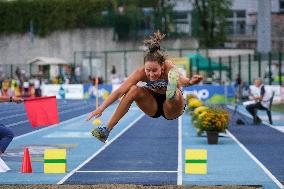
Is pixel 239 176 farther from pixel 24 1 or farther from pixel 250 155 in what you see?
Answer: pixel 24 1

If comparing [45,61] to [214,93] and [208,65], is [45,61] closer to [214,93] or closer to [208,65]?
[208,65]

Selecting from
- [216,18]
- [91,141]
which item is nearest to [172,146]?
[91,141]

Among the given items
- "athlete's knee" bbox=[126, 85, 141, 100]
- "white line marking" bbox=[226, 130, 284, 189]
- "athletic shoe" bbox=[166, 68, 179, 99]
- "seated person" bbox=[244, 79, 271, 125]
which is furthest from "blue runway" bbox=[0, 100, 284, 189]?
"athletic shoe" bbox=[166, 68, 179, 99]

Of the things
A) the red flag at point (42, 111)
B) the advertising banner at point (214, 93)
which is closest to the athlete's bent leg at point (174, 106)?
the red flag at point (42, 111)

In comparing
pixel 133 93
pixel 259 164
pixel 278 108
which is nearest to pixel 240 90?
pixel 278 108

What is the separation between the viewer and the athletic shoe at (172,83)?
9.87 m

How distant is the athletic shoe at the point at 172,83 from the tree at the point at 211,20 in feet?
204

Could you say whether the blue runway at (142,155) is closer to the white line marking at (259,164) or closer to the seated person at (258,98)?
the white line marking at (259,164)

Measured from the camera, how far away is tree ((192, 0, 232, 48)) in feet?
244

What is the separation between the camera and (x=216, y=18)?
78250 millimetres

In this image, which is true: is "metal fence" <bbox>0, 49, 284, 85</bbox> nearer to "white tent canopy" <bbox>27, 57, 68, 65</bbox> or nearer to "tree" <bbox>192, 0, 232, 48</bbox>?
"white tent canopy" <bbox>27, 57, 68, 65</bbox>

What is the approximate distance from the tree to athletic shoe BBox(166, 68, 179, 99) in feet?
204

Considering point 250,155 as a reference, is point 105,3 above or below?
above

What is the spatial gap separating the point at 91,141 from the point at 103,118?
37.2ft
